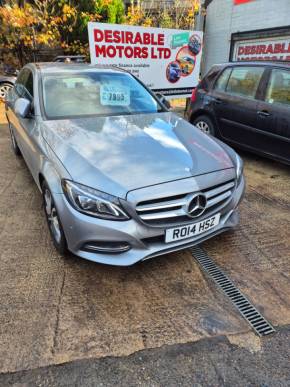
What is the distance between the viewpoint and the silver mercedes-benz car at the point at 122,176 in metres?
2.21

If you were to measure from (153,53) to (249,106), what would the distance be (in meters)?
3.62

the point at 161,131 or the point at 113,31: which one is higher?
the point at 113,31

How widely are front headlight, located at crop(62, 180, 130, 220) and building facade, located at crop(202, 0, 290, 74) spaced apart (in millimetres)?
8604

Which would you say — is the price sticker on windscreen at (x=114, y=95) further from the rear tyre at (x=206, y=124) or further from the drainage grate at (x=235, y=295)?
the rear tyre at (x=206, y=124)

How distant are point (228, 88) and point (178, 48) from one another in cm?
322

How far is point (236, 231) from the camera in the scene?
10.5ft

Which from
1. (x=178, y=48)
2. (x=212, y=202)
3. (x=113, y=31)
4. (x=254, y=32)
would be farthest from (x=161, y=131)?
(x=254, y=32)

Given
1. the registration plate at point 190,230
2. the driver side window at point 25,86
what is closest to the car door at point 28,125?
the driver side window at point 25,86

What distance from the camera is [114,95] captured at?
11.7ft

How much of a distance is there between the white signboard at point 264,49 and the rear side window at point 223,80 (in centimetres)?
415

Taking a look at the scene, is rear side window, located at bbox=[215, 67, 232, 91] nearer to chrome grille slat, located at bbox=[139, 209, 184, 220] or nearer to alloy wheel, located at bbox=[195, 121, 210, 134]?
alloy wheel, located at bbox=[195, 121, 210, 134]

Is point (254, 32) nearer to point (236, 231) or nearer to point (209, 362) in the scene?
point (236, 231)

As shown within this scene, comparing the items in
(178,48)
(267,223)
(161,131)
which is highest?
(178,48)

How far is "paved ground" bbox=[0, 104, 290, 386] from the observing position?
6.05 ft
